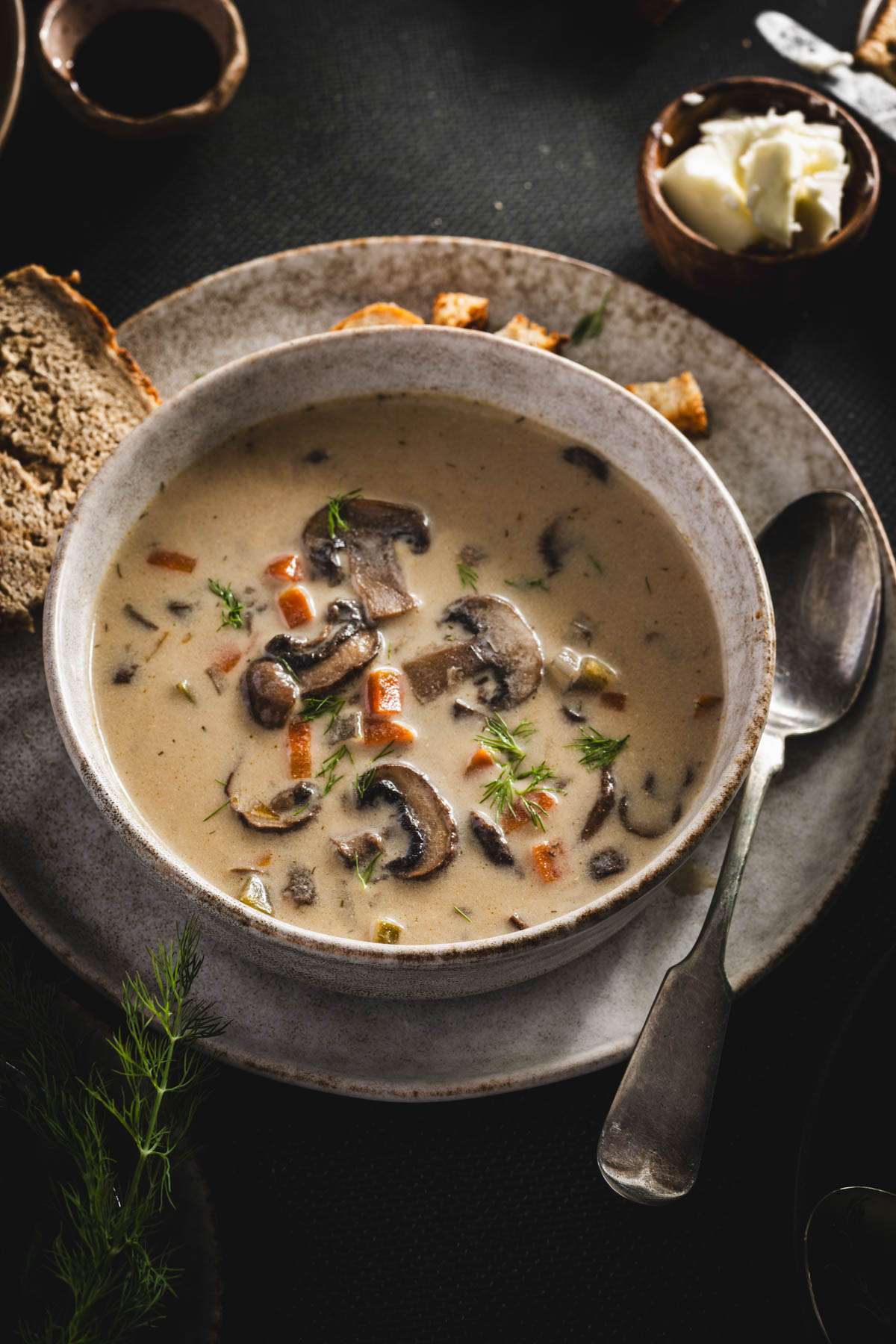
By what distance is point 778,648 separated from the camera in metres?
3.00

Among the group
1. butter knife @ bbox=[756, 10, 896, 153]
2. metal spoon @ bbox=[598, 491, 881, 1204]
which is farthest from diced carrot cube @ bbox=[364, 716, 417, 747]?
butter knife @ bbox=[756, 10, 896, 153]

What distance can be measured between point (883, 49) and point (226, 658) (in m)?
2.82

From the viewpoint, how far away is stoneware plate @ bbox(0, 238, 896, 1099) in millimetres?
2590

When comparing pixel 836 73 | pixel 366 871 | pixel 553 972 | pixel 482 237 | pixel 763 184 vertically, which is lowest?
pixel 553 972

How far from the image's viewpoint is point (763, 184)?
341 cm

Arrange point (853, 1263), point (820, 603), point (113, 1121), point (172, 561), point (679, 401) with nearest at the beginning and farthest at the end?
point (853, 1263), point (113, 1121), point (172, 561), point (820, 603), point (679, 401)

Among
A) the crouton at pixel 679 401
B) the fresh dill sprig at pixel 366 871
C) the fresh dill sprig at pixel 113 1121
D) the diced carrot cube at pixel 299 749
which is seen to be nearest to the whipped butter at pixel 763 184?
the crouton at pixel 679 401

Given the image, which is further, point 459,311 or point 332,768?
point 459,311

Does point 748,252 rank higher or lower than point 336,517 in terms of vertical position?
higher

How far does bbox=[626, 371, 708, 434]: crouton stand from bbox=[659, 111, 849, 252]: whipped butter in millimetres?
604

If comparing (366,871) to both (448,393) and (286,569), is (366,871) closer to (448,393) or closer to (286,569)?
(286,569)

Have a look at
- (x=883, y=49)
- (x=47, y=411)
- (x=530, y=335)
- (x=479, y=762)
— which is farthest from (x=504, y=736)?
(x=883, y=49)

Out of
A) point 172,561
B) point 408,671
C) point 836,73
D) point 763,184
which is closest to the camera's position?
point 408,671

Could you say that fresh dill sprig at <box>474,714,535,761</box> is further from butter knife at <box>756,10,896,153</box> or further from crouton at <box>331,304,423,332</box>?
butter knife at <box>756,10,896,153</box>
